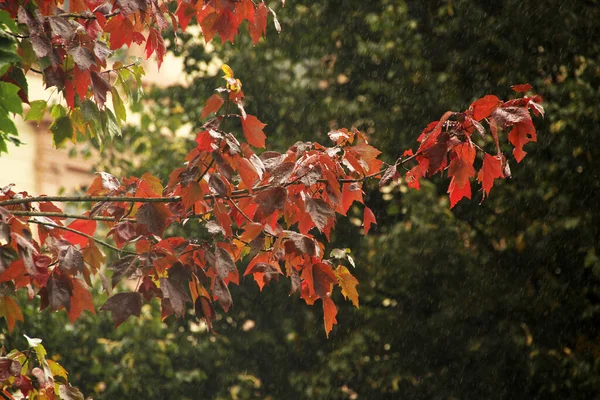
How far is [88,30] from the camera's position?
11.2 ft

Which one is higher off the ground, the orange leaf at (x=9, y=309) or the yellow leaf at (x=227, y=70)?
the yellow leaf at (x=227, y=70)

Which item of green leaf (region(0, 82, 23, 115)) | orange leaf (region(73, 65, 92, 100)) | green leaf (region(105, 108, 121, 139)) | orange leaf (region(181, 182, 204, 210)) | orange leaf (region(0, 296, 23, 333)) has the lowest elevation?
orange leaf (region(0, 296, 23, 333))

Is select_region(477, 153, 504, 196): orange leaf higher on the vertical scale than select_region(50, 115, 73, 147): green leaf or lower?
lower

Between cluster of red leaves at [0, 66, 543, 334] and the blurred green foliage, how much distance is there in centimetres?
343

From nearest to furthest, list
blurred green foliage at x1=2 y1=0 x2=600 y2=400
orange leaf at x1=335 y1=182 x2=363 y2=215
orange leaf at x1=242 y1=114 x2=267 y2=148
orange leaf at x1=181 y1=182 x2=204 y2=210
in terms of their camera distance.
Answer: orange leaf at x1=181 y1=182 x2=204 y2=210, orange leaf at x1=242 y1=114 x2=267 y2=148, orange leaf at x1=335 y1=182 x2=363 y2=215, blurred green foliage at x1=2 y1=0 x2=600 y2=400

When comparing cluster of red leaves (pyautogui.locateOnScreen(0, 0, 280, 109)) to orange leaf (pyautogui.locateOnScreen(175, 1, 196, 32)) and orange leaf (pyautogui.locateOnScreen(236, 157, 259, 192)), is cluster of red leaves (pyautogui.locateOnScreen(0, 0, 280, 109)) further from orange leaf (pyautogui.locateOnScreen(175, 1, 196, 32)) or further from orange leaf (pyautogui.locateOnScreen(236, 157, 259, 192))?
orange leaf (pyautogui.locateOnScreen(236, 157, 259, 192))

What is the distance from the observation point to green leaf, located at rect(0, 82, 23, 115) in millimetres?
2555

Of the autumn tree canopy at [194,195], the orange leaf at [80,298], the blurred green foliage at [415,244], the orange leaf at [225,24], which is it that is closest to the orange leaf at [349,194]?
the autumn tree canopy at [194,195]

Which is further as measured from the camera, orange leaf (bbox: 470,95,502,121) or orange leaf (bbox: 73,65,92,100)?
orange leaf (bbox: 73,65,92,100)

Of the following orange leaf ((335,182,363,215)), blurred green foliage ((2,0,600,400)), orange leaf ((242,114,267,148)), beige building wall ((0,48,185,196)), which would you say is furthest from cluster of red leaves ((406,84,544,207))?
beige building wall ((0,48,185,196))

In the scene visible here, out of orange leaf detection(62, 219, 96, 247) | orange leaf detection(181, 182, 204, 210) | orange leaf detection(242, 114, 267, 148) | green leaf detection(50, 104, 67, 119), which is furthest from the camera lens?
green leaf detection(50, 104, 67, 119)

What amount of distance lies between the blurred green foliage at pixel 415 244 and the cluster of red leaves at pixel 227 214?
11.3 ft

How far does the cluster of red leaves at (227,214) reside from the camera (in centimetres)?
281

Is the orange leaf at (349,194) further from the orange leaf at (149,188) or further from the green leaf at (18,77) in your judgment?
the green leaf at (18,77)
